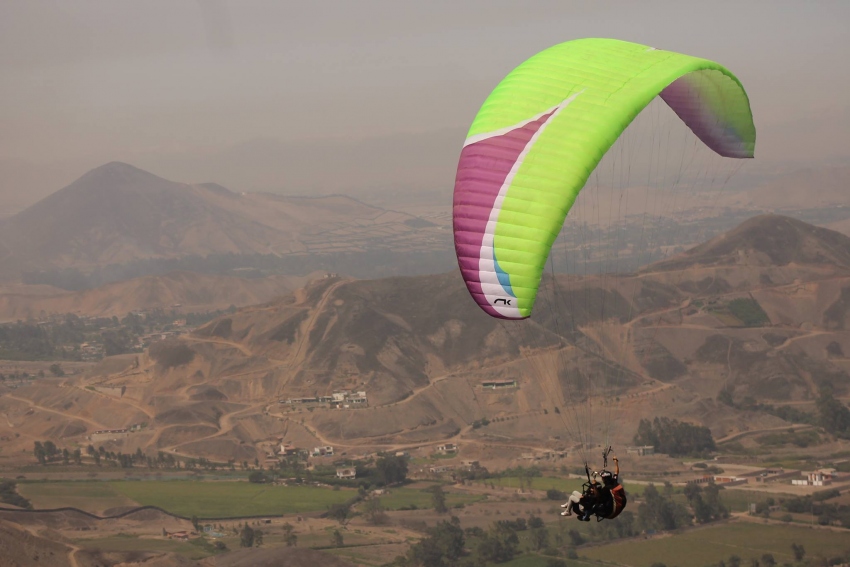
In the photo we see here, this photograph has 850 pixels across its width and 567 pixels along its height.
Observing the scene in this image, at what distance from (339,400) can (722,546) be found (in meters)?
44.8

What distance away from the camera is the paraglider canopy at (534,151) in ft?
70.7

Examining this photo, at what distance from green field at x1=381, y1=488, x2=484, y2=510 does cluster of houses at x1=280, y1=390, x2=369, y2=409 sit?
22445mm

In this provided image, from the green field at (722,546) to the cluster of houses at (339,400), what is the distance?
39.8 meters

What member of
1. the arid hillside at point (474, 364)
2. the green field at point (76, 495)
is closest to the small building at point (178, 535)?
the green field at point (76, 495)

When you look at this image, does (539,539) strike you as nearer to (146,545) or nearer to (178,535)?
(178,535)

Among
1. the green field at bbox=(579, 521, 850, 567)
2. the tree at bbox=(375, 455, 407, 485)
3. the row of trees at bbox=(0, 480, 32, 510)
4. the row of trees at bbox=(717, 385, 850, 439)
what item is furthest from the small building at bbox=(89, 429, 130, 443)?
the green field at bbox=(579, 521, 850, 567)

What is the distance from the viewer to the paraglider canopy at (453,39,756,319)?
2155 centimetres

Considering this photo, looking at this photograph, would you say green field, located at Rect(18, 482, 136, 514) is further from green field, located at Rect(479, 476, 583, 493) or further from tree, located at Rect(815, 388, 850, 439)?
tree, located at Rect(815, 388, 850, 439)

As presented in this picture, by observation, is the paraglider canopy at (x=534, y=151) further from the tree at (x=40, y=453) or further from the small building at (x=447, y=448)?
the tree at (x=40, y=453)

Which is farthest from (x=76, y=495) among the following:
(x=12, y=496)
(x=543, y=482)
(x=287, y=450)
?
(x=543, y=482)

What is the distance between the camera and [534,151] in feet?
72.3

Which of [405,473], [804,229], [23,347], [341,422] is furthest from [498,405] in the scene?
[23,347]

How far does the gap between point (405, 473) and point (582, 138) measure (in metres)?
61.7

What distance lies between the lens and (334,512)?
72.6 metres
